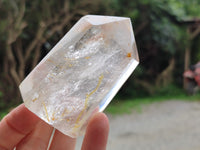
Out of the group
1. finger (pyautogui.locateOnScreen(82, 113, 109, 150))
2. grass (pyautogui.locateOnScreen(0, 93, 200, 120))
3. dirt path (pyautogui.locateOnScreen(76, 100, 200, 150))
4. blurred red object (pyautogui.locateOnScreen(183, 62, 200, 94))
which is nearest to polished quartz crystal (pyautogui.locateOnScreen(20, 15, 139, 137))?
finger (pyautogui.locateOnScreen(82, 113, 109, 150))

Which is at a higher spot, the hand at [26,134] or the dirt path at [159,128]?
the hand at [26,134]

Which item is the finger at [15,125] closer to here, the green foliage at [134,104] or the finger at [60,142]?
the finger at [60,142]

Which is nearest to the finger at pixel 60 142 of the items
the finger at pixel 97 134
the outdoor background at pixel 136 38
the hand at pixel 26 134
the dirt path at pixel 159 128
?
the hand at pixel 26 134

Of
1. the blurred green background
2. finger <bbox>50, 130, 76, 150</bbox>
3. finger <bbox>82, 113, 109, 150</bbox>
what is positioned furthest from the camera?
the blurred green background

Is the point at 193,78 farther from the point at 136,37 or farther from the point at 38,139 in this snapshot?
the point at 38,139

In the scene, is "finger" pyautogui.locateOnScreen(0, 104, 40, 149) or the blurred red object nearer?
"finger" pyautogui.locateOnScreen(0, 104, 40, 149)

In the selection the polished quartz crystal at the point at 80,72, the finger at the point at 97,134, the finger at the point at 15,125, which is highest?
the polished quartz crystal at the point at 80,72

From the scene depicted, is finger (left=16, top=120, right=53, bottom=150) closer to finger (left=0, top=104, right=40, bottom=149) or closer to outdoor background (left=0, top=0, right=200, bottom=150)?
finger (left=0, top=104, right=40, bottom=149)
